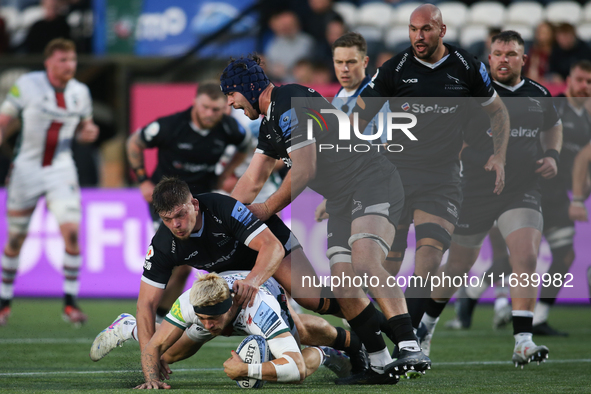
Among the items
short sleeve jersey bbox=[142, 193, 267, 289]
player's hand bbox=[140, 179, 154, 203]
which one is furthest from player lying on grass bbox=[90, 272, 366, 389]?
player's hand bbox=[140, 179, 154, 203]

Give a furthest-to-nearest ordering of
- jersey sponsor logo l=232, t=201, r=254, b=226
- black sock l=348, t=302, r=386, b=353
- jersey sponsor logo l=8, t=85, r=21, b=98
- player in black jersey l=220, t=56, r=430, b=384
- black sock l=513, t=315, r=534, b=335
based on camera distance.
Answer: jersey sponsor logo l=8, t=85, r=21, b=98
black sock l=513, t=315, r=534, b=335
black sock l=348, t=302, r=386, b=353
player in black jersey l=220, t=56, r=430, b=384
jersey sponsor logo l=232, t=201, r=254, b=226

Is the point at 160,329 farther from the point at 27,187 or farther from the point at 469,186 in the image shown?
the point at 27,187

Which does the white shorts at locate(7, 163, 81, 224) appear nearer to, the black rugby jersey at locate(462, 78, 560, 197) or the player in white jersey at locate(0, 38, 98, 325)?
the player in white jersey at locate(0, 38, 98, 325)

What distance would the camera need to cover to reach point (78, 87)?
1016cm

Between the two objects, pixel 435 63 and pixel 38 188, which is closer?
pixel 435 63

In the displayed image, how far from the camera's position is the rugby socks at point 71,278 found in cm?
970

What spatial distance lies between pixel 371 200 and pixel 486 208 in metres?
1.64

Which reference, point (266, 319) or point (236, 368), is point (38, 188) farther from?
point (236, 368)

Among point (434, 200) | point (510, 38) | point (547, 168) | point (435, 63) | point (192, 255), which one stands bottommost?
point (192, 255)

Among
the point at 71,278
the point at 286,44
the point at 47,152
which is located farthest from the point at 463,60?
the point at 286,44

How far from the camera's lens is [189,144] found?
8680 mm

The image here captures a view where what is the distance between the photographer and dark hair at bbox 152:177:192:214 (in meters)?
5.24

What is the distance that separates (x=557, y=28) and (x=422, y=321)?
8.05 meters

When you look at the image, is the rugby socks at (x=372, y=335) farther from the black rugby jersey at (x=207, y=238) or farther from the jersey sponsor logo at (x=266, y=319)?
the black rugby jersey at (x=207, y=238)
